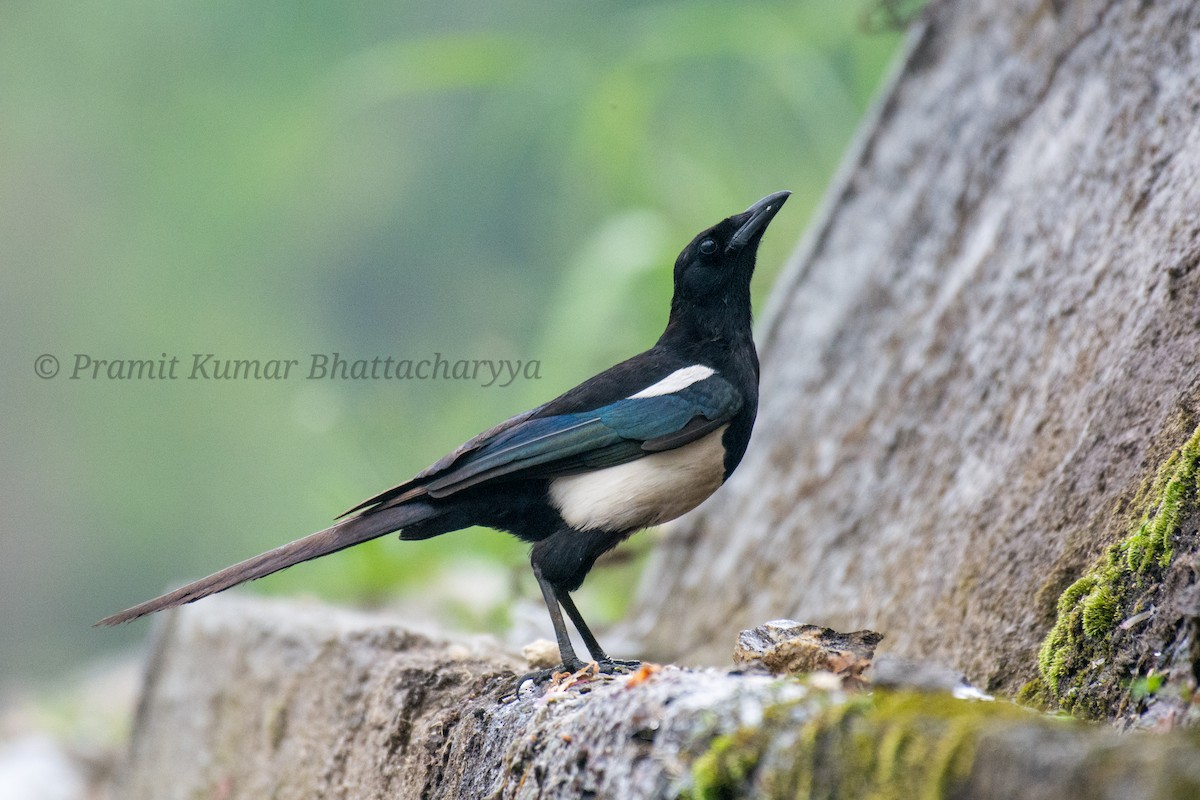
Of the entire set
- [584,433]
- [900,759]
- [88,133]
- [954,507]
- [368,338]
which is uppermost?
[88,133]

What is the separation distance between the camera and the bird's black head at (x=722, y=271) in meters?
3.83

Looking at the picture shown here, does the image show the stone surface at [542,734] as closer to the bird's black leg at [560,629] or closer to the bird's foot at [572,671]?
the bird's foot at [572,671]

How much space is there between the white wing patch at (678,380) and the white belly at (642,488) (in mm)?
153

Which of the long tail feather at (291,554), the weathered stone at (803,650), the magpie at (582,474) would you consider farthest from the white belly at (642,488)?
the weathered stone at (803,650)

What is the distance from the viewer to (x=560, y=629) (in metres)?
3.13

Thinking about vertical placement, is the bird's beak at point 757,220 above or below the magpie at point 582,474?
above

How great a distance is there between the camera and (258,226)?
14430mm

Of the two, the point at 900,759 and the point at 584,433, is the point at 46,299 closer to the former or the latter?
the point at 584,433

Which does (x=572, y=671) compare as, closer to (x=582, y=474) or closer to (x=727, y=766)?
(x=582, y=474)

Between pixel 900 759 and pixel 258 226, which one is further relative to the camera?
pixel 258 226

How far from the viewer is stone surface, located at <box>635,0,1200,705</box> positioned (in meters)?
2.96

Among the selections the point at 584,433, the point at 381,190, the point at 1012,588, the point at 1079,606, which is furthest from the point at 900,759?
the point at 381,190

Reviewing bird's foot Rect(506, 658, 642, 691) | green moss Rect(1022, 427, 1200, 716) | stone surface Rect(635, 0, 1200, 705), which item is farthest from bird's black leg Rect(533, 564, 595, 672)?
green moss Rect(1022, 427, 1200, 716)

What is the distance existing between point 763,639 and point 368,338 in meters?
11.8
